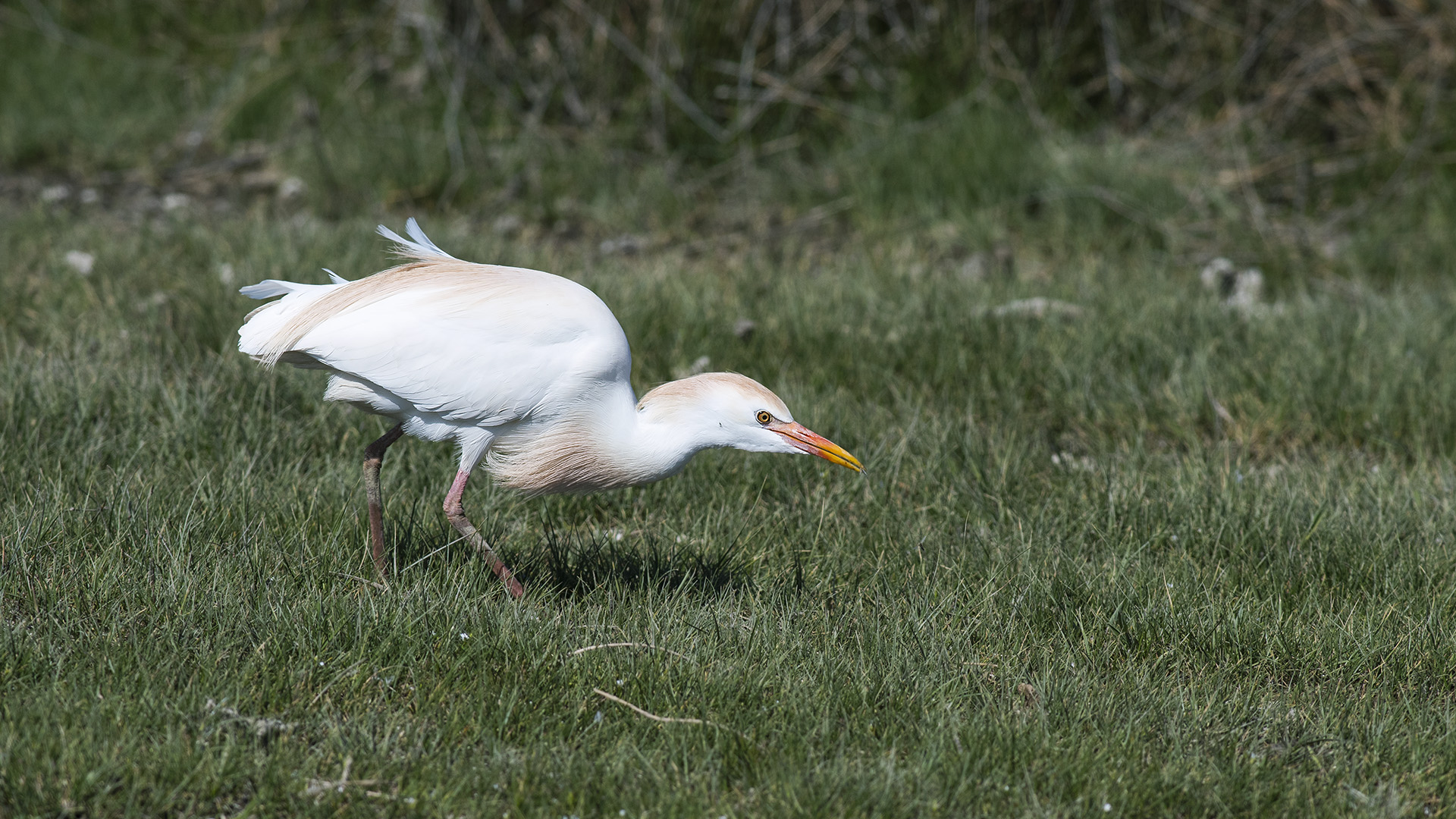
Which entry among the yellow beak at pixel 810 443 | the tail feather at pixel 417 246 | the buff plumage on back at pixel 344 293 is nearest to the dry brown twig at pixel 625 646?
the yellow beak at pixel 810 443

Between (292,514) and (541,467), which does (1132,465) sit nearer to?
(541,467)

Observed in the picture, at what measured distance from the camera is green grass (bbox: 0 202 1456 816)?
102 inches

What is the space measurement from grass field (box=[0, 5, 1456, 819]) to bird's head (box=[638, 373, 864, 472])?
41cm

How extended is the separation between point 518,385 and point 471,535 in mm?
414

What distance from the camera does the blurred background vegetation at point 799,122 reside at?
6727 millimetres

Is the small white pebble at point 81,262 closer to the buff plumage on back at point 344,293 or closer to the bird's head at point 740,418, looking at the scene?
the buff plumage on back at point 344,293

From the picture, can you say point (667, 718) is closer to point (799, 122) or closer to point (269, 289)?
point (269, 289)

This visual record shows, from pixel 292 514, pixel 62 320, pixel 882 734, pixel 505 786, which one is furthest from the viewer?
pixel 62 320

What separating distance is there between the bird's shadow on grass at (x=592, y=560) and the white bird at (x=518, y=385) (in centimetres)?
17

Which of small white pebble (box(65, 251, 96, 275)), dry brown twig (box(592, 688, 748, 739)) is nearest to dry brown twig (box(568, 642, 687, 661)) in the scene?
dry brown twig (box(592, 688, 748, 739))

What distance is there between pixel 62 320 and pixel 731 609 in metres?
2.95

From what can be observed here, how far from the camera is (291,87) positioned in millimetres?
7703

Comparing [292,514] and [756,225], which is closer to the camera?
[292,514]

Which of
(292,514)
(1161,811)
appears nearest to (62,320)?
(292,514)
